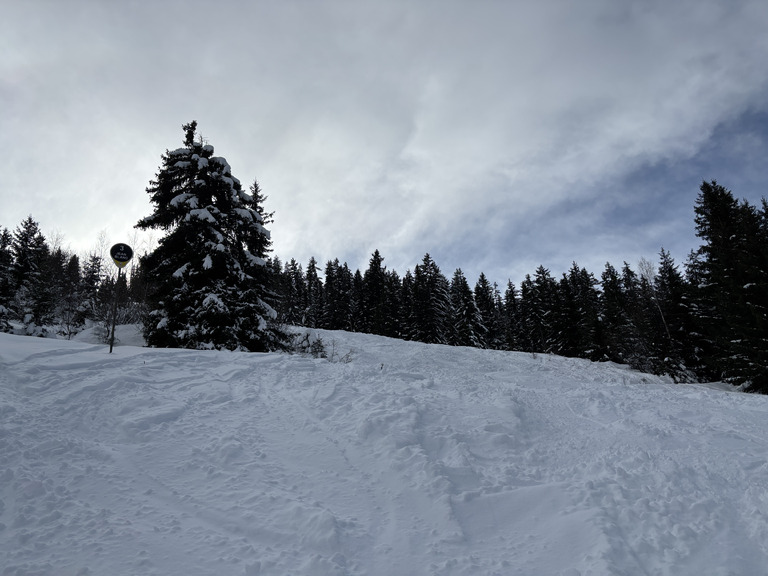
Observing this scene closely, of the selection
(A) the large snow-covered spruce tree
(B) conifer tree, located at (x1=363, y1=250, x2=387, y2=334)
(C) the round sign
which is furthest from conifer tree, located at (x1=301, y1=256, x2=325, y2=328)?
(C) the round sign

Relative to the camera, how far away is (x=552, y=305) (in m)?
40.1

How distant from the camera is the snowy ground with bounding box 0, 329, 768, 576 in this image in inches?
124

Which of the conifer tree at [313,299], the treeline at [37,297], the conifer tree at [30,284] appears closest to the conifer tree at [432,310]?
the conifer tree at [313,299]

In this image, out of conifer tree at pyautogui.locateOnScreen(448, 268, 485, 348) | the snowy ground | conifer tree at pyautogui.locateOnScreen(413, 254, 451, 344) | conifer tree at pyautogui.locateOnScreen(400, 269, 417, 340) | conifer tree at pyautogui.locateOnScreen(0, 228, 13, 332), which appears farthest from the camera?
conifer tree at pyautogui.locateOnScreen(400, 269, 417, 340)

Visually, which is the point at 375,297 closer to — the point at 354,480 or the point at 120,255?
the point at 120,255

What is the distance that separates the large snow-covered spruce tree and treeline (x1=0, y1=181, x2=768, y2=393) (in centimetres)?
198

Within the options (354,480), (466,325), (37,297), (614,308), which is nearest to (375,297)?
(466,325)

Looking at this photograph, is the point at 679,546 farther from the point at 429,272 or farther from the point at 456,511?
the point at 429,272

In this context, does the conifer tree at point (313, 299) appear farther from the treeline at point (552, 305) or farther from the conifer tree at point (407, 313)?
the conifer tree at point (407, 313)

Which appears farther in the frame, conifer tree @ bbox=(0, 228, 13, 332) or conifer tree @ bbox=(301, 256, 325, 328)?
conifer tree @ bbox=(301, 256, 325, 328)

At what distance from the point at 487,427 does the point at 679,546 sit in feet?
9.13

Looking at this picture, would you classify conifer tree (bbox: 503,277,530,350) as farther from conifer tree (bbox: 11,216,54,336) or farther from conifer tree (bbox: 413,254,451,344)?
conifer tree (bbox: 11,216,54,336)

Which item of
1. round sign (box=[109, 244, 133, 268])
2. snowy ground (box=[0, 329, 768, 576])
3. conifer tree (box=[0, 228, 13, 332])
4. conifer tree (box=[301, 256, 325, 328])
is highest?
conifer tree (box=[301, 256, 325, 328])

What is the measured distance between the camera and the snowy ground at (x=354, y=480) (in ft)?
10.3
